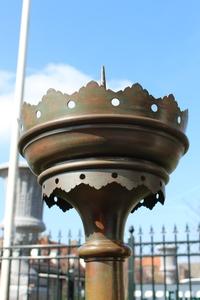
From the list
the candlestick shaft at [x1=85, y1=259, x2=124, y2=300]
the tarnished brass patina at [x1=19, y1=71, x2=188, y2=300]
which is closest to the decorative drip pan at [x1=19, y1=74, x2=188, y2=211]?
the tarnished brass patina at [x1=19, y1=71, x2=188, y2=300]

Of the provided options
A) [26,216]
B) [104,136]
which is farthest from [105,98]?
[26,216]

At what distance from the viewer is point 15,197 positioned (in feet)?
20.2

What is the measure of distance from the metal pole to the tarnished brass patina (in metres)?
3.38

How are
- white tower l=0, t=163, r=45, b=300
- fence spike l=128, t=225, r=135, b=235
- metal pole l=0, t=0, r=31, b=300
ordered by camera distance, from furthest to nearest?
white tower l=0, t=163, r=45, b=300 → metal pole l=0, t=0, r=31, b=300 → fence spike l=128, t=225, r=135, b=235

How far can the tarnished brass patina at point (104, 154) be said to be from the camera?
1.10 m

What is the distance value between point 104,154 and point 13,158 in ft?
18.0

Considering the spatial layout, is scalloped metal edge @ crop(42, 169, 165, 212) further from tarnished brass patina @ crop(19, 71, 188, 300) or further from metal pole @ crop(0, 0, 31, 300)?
metal pole @ crop(0, 0, 31, 300)

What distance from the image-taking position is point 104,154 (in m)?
1.13

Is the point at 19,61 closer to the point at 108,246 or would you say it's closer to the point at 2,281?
the point at 2,281

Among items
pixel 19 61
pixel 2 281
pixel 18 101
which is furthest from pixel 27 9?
pixel 2 281

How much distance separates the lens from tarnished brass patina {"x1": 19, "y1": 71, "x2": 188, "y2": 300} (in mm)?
1104

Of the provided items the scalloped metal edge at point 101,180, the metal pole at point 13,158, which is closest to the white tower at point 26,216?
the metal pole at point 13,158

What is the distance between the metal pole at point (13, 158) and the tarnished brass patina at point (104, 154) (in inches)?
133

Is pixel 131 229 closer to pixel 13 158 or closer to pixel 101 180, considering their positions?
pixel 13 158
